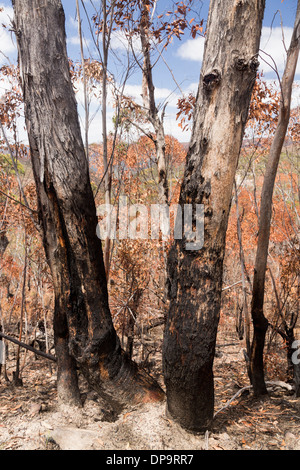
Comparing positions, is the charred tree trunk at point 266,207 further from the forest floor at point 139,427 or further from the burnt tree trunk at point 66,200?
the burnt tree trunk at point 66,200

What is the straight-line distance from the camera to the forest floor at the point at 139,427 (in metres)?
2.10

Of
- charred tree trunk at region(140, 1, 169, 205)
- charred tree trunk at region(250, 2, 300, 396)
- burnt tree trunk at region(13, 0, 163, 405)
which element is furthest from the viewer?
charred tree trunk at region(140, 1, 169, 205)

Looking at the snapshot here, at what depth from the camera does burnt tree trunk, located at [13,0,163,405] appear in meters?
2.24

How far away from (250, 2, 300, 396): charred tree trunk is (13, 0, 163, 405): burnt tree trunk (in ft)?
3.16

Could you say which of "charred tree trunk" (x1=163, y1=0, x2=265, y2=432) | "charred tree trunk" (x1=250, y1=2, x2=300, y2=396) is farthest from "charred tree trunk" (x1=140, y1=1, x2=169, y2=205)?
"charred tree trunk" (x1=163, y1=0, x2=265, y2=432)

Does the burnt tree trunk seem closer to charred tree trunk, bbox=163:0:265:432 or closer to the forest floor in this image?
the forest floor

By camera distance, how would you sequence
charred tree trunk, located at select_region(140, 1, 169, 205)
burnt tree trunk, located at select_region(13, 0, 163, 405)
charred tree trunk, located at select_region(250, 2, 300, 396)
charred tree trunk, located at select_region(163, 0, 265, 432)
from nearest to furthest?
charred tree trunk, located at select_region(163, 0, 265, 432)
burnt tree trunk, located at select_region(13, 0, 163, 405)
charred tree trunk, located at select_region(250, 2, 300, 396)
charred tree trunk, located at select_region(140, 1, 169, 205)

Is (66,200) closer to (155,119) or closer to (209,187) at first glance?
(209,187)

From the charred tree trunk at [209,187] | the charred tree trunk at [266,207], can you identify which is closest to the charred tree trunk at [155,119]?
the charred tree trunk at [266,207]

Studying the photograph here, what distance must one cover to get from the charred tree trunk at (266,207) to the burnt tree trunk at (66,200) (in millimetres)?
962

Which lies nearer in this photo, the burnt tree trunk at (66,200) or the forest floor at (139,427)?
the forest floor at (139,427)

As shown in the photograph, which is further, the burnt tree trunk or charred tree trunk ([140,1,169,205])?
charred tree trunk ([140,1,169,205])

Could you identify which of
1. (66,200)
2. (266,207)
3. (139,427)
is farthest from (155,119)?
(139,427)
